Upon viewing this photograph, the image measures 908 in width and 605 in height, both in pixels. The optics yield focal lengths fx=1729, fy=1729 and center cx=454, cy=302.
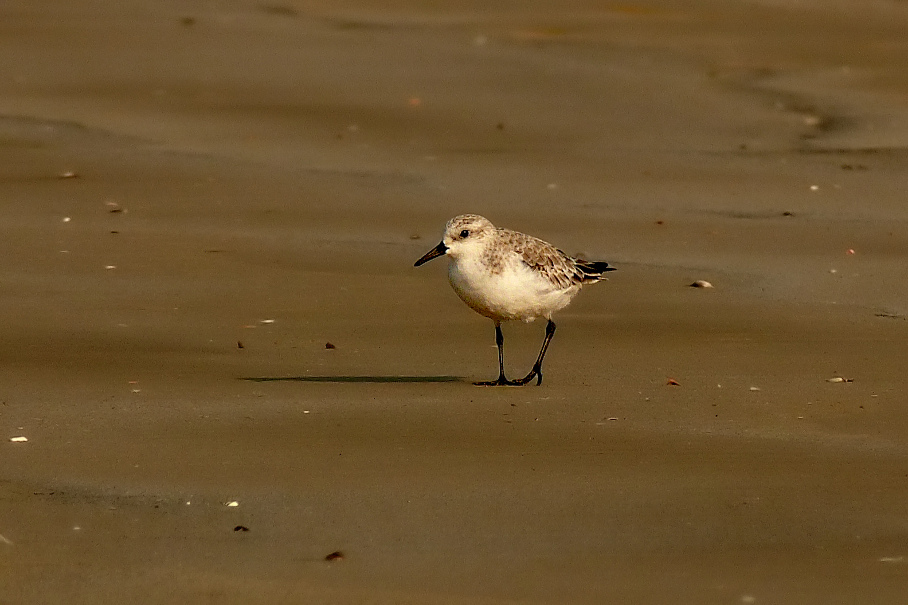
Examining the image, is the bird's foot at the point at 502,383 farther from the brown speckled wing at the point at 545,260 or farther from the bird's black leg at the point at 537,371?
the brown speckled wing at the point at 545,260

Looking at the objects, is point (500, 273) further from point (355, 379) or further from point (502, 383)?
point (355, 379)

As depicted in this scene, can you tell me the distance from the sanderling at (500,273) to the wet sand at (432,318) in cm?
40

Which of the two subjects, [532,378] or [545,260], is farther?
[545,260]

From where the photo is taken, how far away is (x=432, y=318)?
380 inches

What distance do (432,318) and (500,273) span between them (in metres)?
1.64

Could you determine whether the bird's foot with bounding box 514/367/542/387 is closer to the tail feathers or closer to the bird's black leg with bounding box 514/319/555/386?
the bird's black leg with bounding box 514/319/555/386

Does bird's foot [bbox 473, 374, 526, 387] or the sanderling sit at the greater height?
the sanderling

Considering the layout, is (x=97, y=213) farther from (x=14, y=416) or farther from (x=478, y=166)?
(x=14, y=416)

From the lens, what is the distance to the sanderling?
8039 millimetres

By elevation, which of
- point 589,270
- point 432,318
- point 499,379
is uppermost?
point 589,270

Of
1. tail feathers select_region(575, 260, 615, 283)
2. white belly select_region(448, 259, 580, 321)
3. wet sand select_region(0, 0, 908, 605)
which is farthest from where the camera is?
tail feathers select_region(575, 260, 615, 283)

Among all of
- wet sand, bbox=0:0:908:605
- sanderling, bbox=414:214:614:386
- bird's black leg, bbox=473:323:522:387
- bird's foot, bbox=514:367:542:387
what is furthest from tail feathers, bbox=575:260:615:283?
bird's foot, bbox=514:367:542:387

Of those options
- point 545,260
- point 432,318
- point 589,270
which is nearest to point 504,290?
point 545,260

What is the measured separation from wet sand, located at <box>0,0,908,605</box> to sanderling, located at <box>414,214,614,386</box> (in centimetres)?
40
